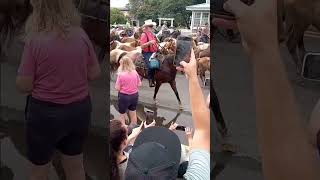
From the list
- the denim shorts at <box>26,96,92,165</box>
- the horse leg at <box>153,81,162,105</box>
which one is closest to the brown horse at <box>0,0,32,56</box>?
the denim shorts at <box>26,96,92,165</box>

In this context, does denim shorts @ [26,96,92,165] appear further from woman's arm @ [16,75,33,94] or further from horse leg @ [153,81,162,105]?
horse leg @ [153,81,162,105]

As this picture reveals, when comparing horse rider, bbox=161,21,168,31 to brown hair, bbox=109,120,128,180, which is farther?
horse rider, bbox=161,21,168,31

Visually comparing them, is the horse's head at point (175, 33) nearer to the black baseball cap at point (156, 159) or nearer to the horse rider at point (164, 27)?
the horse rider at point (164, 27)

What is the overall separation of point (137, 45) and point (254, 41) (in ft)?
5.42

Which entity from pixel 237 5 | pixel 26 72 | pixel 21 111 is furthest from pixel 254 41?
pixel 21 111

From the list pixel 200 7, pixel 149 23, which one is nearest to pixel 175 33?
pixel 149 23

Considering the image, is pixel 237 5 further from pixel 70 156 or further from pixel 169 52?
pixel 169 52

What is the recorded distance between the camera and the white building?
5.22ft

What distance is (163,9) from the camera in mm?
2098

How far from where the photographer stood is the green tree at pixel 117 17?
68.3 inches

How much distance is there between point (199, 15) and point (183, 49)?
0.75 feet

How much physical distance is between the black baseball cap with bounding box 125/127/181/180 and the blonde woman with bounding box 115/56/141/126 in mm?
651

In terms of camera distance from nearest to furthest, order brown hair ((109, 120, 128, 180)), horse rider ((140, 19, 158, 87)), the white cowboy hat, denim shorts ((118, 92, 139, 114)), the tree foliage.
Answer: brown hair ((109, 120, 128, 180))
the tree foliage
the white cowboy hat
denim shorts ((118, 92, 139, 114))
horse rider ((140, 19, 158, 87))

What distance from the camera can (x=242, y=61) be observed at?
1.48 meters
